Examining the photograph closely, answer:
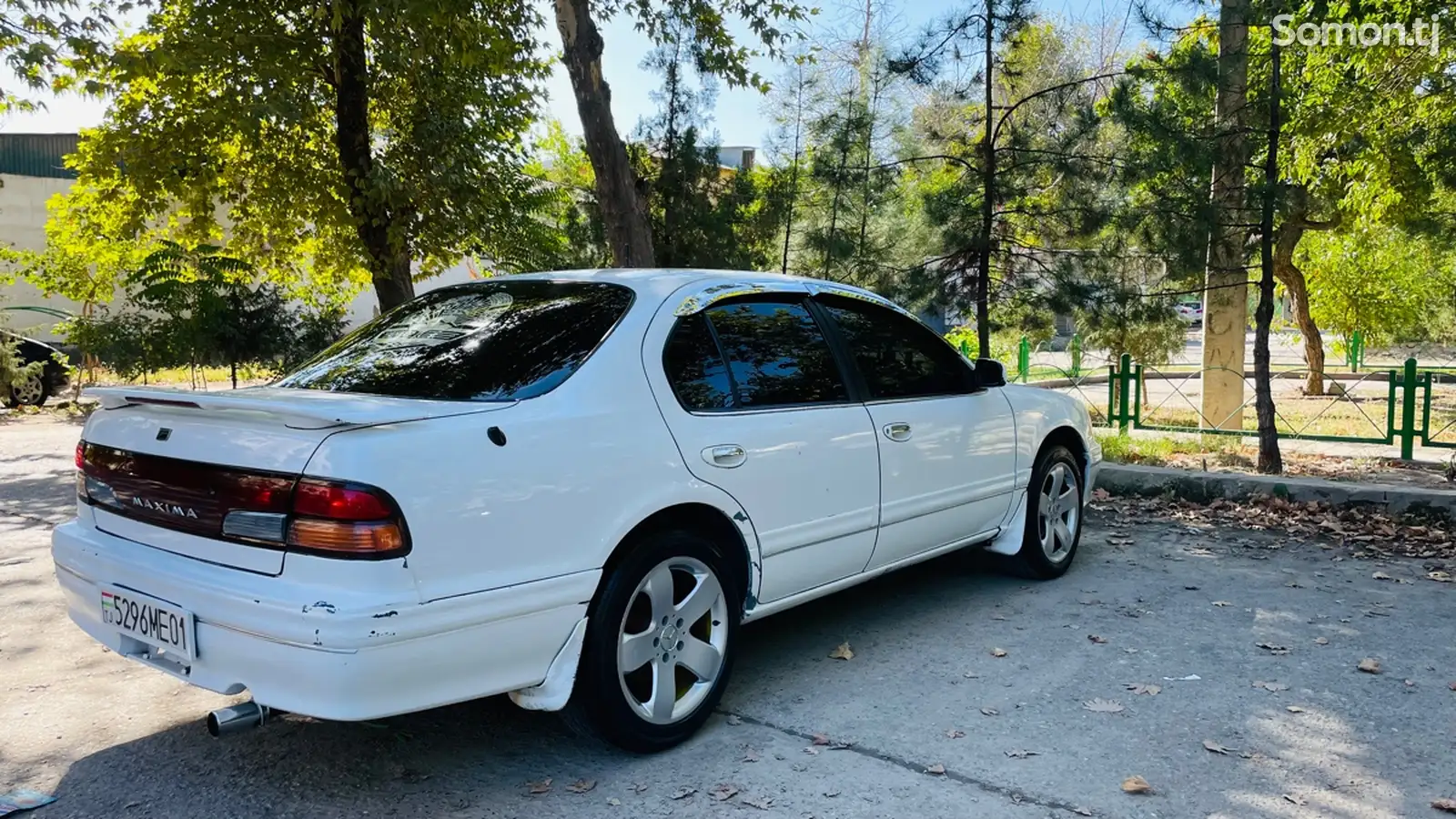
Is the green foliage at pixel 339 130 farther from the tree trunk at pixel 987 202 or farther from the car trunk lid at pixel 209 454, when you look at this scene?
the car trunk lid at pixel 209 454

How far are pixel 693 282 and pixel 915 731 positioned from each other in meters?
1.86

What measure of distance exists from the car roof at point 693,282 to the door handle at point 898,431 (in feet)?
2.22

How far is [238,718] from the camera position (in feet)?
9.61

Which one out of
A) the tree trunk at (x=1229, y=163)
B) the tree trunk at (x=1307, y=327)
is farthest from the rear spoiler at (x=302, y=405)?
the tree trunk at (x=1307, y=327)

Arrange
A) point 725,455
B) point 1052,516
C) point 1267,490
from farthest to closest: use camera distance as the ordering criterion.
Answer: point 1267,490 < point 1052,516 < point 725,455

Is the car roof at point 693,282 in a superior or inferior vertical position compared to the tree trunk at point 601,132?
inferior

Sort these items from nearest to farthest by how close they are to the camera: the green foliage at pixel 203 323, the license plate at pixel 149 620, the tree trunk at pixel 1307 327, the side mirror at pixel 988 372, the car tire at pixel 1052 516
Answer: the license plate at pixel 149 620 → the side mirror at pixel 988 372 → the car tire at pixel 1052 516 → the green foliage at pixel 203 323 → the tree trunk at pixel 1307 327

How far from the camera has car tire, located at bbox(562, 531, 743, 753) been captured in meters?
3.19

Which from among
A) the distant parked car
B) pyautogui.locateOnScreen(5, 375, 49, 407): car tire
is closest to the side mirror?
pyautogui.locateOnScreen(5, 375, 49, 407): car tire

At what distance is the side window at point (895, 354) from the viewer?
4.46 metres

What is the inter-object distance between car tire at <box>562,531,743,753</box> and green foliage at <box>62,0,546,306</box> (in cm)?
714

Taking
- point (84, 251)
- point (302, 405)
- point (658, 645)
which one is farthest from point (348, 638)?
point (84, 251)

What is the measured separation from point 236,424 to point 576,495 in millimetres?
1004

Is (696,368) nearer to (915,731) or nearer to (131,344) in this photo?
(915,731)
